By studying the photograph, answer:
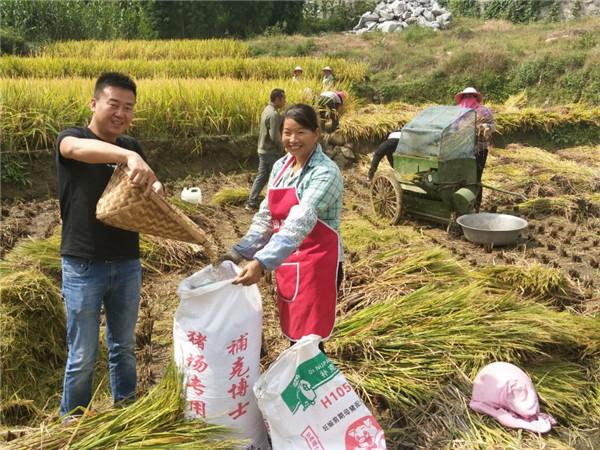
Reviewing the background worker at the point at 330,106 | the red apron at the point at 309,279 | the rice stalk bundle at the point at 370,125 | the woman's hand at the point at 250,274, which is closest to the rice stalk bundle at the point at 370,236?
the red apron at the point at 309,279

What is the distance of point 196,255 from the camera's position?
4645 mm

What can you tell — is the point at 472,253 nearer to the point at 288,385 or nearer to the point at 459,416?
the point at 459,416

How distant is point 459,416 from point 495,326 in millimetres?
644

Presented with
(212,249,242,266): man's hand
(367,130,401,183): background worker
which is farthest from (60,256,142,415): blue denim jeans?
(367,130,401,183): background worker

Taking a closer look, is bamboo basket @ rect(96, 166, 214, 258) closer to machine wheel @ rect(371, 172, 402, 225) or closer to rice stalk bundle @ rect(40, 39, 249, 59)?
machine wheel @ rect(371, 172, 402, 225)

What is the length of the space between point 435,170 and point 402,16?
25693 mm

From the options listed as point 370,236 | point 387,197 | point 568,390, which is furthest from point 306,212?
point 387,197

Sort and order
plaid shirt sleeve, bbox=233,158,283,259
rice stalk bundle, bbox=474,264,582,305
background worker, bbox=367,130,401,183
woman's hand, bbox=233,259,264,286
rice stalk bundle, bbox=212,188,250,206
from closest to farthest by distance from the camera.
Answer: woman's hand, bbox=233,259,264,286 → plaid shirt sleeve, bbox=233,158,283,259 → rice stalk bundle, bbox=474,264,582,305 → background worker, bbox=367,130,401,183 → rice stalk bundle, bbox=212,188,250,206

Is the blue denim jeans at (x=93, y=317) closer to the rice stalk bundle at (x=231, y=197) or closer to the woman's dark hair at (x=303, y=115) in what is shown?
the woman's dark hair at (x=303, y=115)

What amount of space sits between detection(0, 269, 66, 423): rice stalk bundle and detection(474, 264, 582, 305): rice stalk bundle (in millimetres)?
2785

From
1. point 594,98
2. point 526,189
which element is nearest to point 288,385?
point 526,189

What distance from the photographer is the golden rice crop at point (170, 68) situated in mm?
11273

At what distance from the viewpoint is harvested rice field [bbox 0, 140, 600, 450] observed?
6.64 feet

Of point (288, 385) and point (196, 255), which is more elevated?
point (288, 385)
